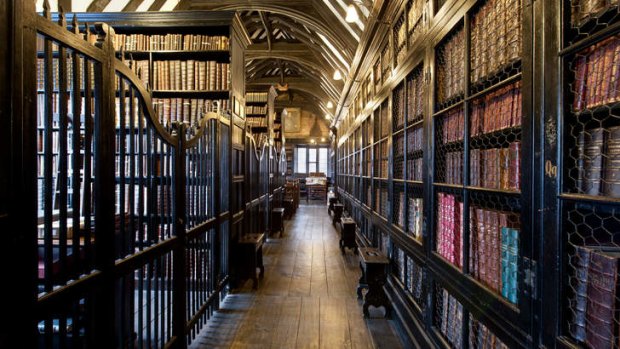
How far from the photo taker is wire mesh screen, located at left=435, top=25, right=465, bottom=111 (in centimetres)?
174

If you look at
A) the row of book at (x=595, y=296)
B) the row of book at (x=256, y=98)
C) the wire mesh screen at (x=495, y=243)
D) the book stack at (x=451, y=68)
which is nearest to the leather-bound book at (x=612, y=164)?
the row of book at (x=595, y=296)

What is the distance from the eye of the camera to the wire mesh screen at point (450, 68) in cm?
174

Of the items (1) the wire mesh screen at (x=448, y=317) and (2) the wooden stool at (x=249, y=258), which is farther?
(2) the wooden stool at (x=249, y=258)

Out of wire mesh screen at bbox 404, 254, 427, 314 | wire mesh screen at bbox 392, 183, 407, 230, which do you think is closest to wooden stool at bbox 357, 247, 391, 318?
wire mesh screen at bbox 404, 254, 427, 314

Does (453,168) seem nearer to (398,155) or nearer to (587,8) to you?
(587,8)

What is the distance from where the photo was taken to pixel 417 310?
2299mm

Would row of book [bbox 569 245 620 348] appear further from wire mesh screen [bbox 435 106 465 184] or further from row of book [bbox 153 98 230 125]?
row of book [bbox 153 98 230 125]

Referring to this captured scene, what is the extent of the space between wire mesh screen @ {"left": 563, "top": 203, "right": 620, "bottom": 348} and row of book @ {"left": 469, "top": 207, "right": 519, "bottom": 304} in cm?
24

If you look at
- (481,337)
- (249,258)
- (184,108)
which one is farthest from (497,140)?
(184,108)

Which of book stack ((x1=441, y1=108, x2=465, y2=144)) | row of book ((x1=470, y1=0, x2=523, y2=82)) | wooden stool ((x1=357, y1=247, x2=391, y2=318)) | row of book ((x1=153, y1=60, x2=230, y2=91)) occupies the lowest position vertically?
wooden stool ((x1=357, y1=247, x2=391, y2=318))

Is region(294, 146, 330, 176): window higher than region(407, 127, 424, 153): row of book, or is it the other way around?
region(294, 146, 330, 176): window

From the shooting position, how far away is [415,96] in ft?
8.25

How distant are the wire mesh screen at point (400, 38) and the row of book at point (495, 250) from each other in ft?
5.45

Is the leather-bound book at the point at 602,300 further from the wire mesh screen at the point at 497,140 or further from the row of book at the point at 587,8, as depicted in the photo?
the row of book at the point at 587,8
